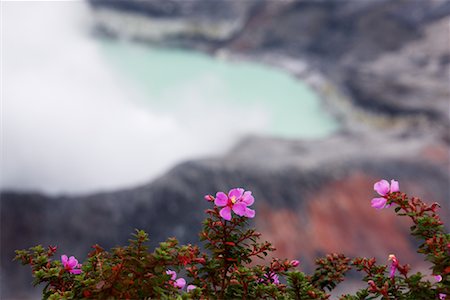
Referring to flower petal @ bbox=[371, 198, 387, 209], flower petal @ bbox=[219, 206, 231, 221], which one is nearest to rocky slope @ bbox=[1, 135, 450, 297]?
flower petal @ bbox=[219, 206, 231, 221]

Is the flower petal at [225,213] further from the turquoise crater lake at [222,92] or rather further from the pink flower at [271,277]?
the turquoise crater lake at [222,92]

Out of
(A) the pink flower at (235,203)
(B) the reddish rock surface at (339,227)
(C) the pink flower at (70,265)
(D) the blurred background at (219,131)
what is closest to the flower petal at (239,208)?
(A) the pink flower at (235,203)

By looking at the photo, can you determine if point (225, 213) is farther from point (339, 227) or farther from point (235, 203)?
point (339, 227)

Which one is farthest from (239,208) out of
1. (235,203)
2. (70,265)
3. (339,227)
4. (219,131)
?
(219,131)

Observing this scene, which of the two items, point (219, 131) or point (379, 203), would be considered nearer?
point (379, 203)

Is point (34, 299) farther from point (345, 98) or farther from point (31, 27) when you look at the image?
point (345, 98)

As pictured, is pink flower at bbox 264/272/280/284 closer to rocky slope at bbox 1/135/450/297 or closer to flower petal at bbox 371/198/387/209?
flower petal at bbox 371/198/387/209
